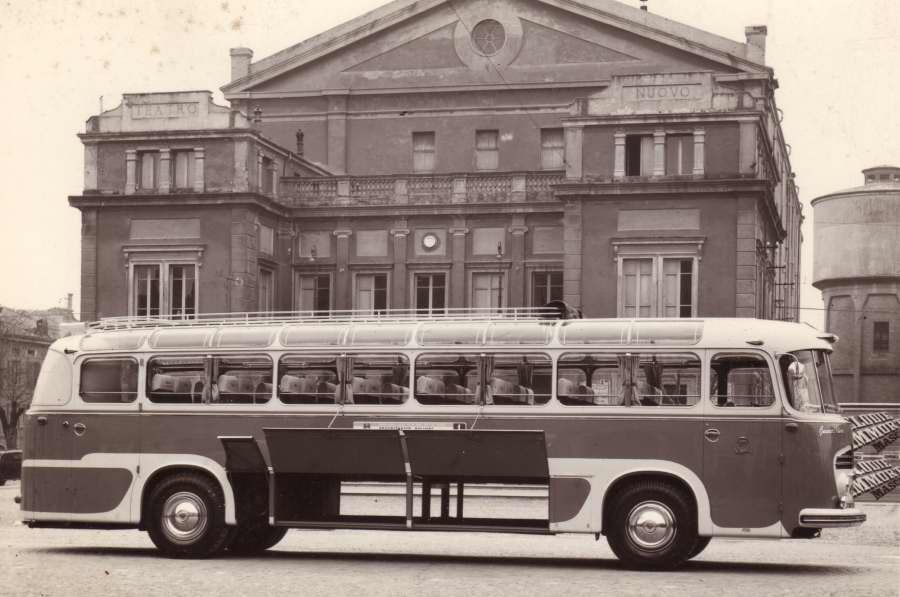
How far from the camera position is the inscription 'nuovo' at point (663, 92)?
140ft

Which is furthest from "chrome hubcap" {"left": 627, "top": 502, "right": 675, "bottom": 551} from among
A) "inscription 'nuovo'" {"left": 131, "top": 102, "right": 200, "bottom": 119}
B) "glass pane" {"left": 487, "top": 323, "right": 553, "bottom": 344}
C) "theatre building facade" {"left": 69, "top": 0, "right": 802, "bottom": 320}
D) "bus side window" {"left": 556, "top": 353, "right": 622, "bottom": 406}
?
"inscription 'nuovo'" {"left": 131, "top": 102, "right": 200, "bottom": 119}

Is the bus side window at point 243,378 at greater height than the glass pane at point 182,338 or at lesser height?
lesser

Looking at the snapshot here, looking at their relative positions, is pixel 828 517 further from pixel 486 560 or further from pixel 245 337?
pixel 245 337

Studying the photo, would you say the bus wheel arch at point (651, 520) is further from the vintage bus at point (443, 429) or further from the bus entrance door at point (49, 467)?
the bus entrance door at point (49, 467)

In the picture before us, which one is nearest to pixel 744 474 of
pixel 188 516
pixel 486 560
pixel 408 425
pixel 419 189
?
pixel 486 560

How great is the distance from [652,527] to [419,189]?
1224 inches

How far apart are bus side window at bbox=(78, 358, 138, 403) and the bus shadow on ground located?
2.02 metres

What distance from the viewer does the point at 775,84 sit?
54094 mm

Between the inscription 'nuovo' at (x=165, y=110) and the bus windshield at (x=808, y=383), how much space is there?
30.6m

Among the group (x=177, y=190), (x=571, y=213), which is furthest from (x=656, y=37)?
(x=177, y=190)

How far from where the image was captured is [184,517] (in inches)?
776

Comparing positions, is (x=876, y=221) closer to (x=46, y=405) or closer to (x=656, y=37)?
(x=656, y=37)

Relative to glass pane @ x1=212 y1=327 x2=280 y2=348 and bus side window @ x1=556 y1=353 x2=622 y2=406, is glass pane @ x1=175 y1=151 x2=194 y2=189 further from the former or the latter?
bus side window @ x1=556 y1=353 x2=622 y2=406

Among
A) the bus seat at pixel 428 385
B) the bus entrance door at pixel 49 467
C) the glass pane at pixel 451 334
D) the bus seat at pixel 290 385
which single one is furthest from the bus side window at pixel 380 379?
the bus entrance door at pixel 49 467
